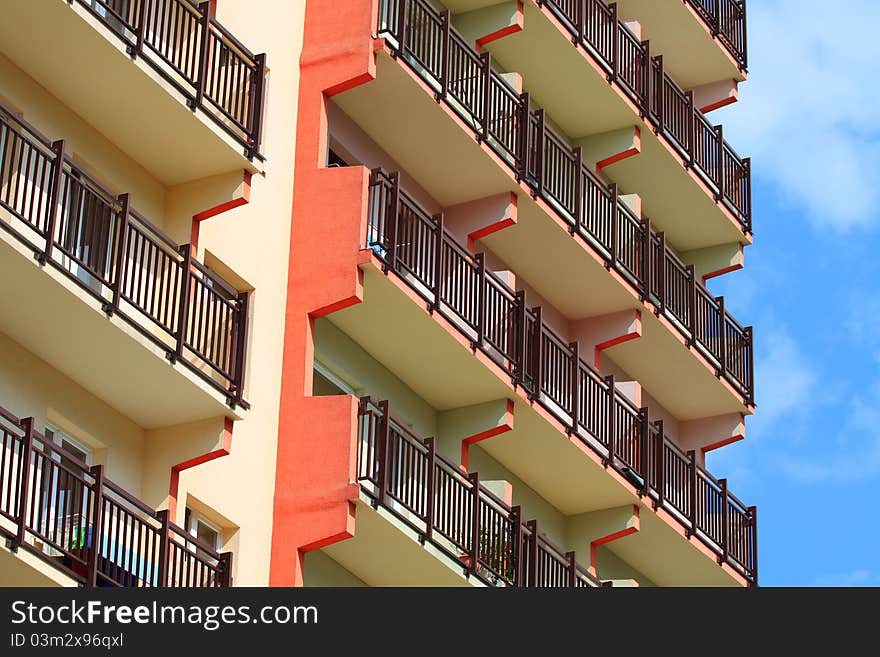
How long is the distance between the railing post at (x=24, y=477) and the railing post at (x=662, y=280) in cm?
1670

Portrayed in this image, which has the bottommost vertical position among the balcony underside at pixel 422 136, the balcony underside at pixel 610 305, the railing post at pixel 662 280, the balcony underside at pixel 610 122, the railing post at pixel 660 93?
the balcony underside at pixel 610 305

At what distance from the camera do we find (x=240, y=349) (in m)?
25.6

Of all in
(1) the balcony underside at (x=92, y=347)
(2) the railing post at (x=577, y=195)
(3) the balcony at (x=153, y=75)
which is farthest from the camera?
(2) the railing post at (x=577, y=195)

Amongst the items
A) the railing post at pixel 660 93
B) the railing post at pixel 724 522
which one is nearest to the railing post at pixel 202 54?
the railing post at pixel 660 93

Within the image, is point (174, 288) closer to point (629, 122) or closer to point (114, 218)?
point (114, 218)

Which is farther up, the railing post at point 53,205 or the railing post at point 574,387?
the railing post at point 574,387

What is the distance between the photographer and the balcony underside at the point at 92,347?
75.0ft

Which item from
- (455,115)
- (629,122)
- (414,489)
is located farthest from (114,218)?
(629,122)

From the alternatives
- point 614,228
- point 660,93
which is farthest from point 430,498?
point 660,93

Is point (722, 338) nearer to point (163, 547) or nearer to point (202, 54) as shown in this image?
point (202, 54)

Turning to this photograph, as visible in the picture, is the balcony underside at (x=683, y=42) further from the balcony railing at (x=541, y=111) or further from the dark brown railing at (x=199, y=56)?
the dark brown railing at (x=199, y=56)

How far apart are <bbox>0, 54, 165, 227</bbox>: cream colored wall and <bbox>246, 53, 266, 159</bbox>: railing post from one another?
1261 mm

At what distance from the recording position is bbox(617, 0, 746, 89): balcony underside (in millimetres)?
40125

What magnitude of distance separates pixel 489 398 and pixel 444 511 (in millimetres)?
3162
